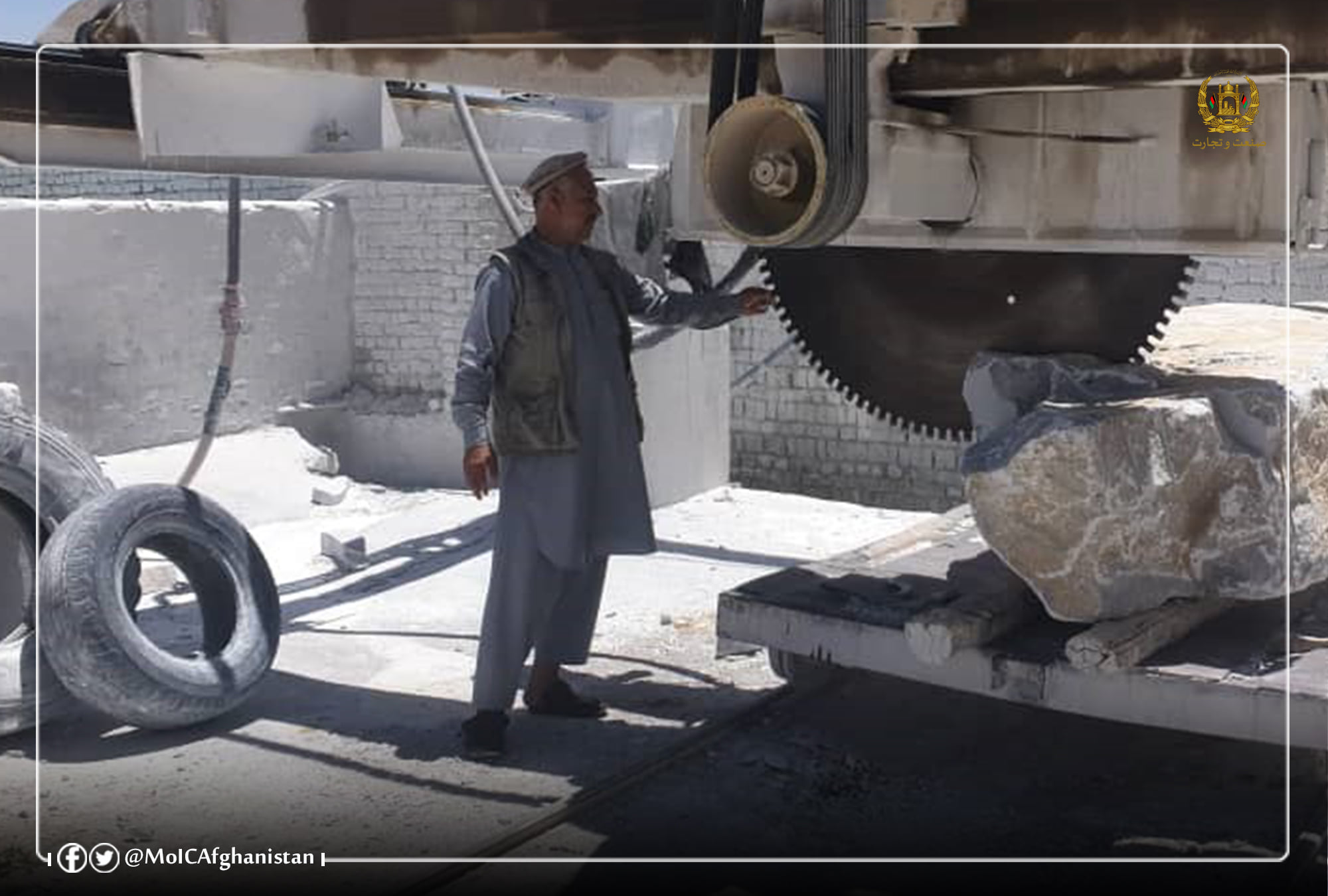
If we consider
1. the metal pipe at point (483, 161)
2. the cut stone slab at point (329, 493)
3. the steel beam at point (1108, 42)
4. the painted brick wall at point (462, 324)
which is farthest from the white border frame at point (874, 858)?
the painted brick wall at point (462, 324)

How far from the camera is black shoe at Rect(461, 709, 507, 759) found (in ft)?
16.4

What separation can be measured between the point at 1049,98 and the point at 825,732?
204 centimetres

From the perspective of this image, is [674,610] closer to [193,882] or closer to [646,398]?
[646,398]

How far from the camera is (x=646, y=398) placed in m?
8.71

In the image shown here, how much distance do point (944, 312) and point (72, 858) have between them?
272 centimetres

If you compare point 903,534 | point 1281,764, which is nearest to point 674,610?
point 903,534

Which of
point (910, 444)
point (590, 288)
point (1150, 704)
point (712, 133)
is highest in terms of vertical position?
point (712, 133)

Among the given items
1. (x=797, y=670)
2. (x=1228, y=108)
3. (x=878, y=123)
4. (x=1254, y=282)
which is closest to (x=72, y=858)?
(x=797, y=670)

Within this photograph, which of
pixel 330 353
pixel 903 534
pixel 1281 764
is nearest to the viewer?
pixel 1281 764

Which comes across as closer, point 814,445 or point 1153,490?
point 1153,490

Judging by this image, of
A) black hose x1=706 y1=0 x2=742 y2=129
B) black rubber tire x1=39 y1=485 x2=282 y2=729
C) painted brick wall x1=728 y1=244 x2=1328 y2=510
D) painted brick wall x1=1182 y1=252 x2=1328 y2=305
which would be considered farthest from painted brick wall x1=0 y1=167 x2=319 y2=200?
black hose x1=706 y1=0 x2=742 y2=129

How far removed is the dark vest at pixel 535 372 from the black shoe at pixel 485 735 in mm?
769

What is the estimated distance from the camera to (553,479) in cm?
502

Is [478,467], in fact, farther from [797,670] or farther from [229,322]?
[229,322]
